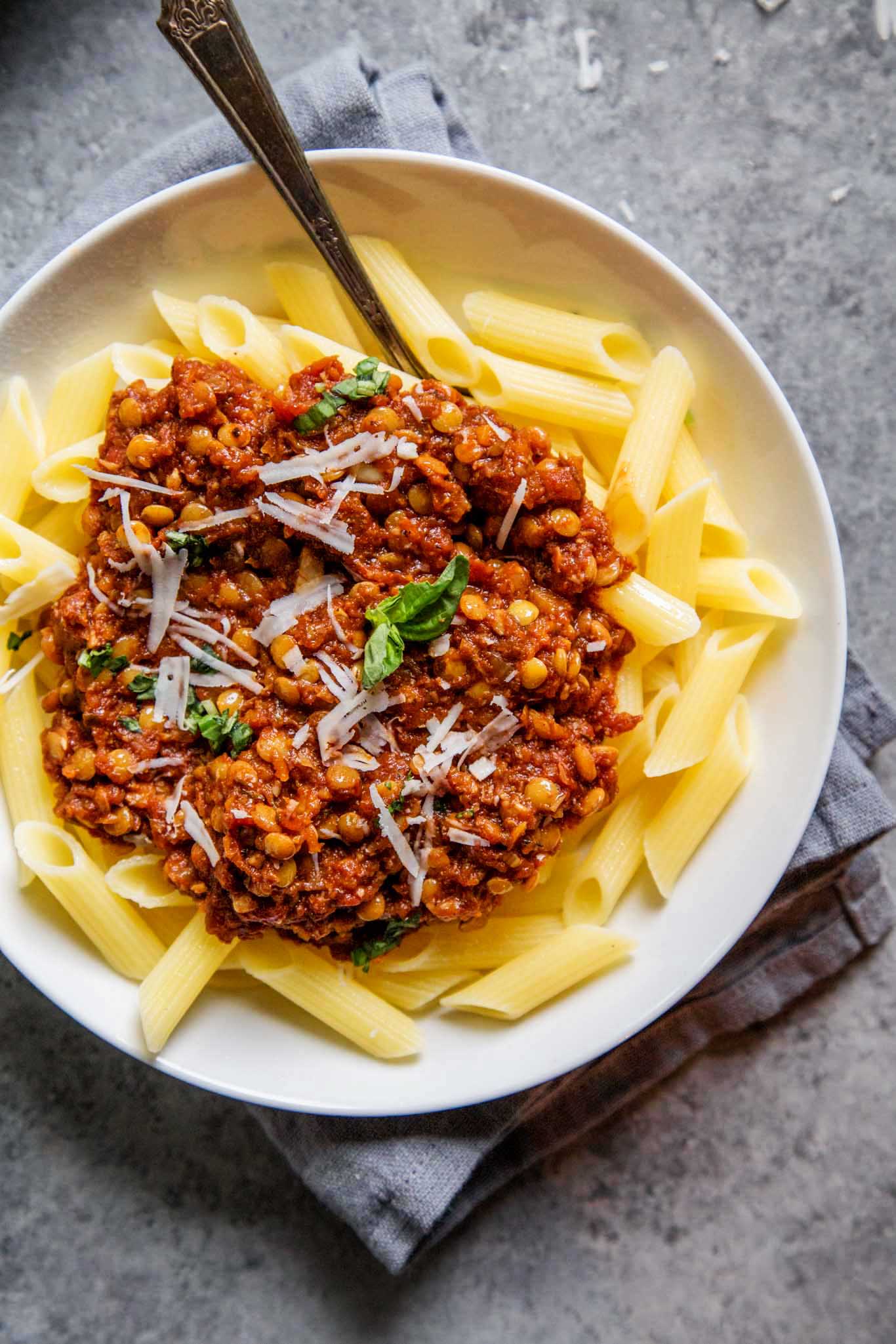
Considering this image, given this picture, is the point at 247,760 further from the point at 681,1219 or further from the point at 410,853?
the point at 681,1219

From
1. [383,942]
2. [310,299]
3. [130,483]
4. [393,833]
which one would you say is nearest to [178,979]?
[383,942]

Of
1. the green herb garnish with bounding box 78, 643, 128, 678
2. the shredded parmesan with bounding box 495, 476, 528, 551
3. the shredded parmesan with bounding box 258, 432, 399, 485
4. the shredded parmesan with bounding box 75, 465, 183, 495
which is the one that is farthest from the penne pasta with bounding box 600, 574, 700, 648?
the green herb garnish with bounding box 78, 643, 128, 678

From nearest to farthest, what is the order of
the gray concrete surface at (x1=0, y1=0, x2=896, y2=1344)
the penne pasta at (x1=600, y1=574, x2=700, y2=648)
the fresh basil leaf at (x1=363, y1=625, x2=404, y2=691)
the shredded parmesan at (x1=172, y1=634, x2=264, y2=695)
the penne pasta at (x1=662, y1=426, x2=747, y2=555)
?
the fresh basil leaf at (x1=363, y1=625, x2=404, y2=691) < the shredded parmesan at (x1=172, y1=634, x2=264, y2=695) < the penne pasta at (x1=600, y1=574, x2=700, y2=648) < the penne pasta at (x1=662, y1=426, x2=747, y2=555) < the gray concrete surface at (x1=0, y1=0, x2=896, y2=1344)

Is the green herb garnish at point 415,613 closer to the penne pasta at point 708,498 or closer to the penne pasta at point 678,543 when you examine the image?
the penne pasta at point 678,543

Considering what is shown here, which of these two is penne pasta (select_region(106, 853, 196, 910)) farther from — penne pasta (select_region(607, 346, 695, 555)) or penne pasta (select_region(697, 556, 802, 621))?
penne pasta (select_region(697, 556, 802, 621))

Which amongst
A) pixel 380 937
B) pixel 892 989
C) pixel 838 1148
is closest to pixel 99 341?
pixel 380 937
